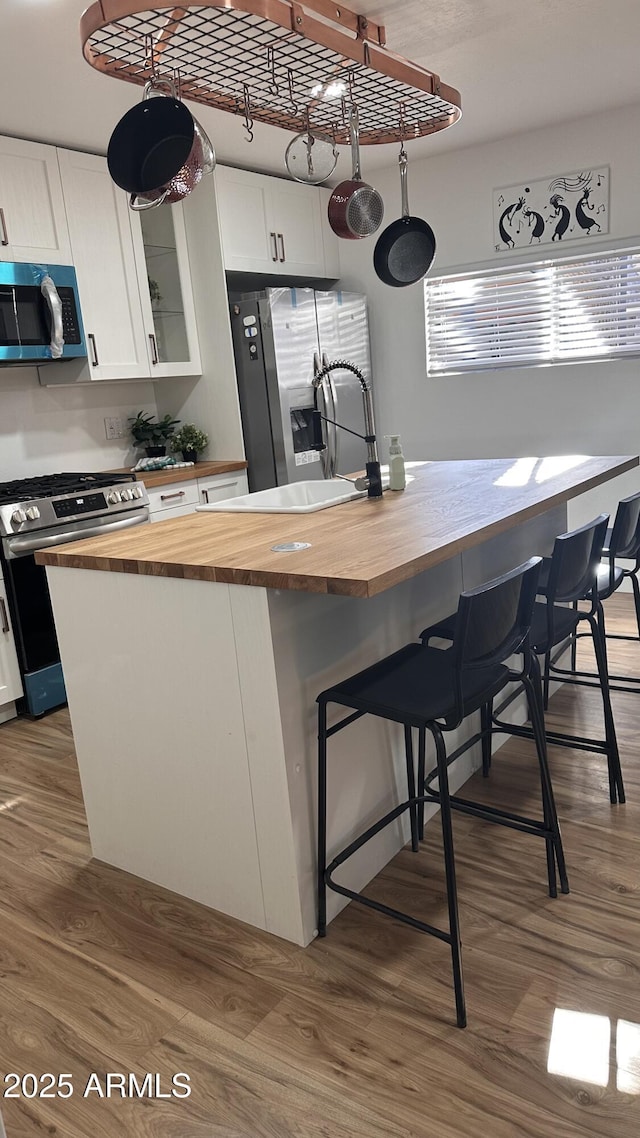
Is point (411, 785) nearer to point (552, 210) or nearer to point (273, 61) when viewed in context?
point (273, 61)

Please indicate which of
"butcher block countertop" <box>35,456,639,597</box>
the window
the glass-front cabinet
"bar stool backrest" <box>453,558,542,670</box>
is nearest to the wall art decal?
the window

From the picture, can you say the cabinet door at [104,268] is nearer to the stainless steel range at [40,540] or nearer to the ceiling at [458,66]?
the ceiling at [458,66]

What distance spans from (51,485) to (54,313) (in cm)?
76

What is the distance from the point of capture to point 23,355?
11.6 feet

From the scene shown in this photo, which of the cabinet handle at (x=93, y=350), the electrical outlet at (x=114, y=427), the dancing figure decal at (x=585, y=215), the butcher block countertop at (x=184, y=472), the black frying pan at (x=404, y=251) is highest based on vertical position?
the dancing figure decal at (x=585, y=215)

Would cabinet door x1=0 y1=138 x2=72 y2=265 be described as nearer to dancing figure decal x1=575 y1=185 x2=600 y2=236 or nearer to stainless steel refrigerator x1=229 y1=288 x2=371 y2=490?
stainless steel refrigerator x1=229 y1=288 x2=371 y2=490

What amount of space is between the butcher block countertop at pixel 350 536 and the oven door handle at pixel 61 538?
103 cm

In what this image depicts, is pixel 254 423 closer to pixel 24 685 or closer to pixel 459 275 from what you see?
pixel 459 275

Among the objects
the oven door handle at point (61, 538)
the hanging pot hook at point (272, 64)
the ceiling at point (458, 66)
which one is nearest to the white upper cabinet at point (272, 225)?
the ceiling at point (458, 66)

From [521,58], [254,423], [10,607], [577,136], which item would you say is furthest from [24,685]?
[577,136]

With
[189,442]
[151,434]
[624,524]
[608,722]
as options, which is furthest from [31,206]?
[608,722]

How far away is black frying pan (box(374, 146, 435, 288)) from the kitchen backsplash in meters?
2.05

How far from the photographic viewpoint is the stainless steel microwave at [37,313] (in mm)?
3492

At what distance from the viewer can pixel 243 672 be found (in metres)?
1.86
